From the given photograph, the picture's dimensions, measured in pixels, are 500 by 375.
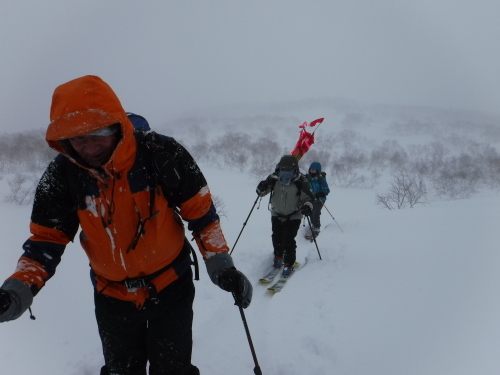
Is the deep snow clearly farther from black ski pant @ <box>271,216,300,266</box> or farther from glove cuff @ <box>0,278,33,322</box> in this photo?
glove cuff @ <box>0,278,33,322</box>

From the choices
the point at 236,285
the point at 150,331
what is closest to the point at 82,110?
the point at 236,285

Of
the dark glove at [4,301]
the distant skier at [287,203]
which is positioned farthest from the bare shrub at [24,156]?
the dark glove at [4,301]

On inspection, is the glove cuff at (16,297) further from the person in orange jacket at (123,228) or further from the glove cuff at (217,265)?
the glove cuff at (217,265)

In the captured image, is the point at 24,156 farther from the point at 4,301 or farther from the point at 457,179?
the point at 457,179

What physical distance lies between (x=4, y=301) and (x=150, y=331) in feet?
2.55

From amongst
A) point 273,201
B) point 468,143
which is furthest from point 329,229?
point 468,143

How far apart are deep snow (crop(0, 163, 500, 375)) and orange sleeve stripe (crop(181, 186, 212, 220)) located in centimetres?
183

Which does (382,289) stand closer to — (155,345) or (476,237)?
(476,237)

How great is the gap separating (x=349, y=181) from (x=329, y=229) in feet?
53.2

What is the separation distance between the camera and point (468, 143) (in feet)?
144

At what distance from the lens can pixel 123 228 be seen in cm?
163

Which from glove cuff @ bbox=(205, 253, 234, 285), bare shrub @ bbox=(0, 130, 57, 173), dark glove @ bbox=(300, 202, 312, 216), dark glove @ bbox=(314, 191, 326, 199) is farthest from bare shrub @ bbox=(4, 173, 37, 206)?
glove cuff @ bbox=(205, 253, 234, 285)

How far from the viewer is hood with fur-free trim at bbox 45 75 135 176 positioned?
140 centimetres

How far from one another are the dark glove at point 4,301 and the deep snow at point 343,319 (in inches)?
62.3
